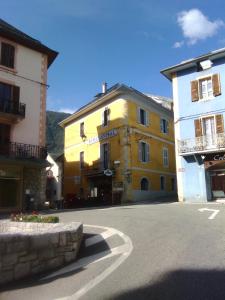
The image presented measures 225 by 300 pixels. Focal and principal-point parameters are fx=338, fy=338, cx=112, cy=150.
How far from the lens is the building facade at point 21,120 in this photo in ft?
65.6

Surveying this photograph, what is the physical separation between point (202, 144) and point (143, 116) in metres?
9.53

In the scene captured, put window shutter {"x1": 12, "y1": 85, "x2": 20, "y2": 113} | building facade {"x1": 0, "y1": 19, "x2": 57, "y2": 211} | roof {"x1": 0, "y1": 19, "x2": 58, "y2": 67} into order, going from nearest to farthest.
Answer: building facade {"x1": 0, "y1": 19, "x2": 57, "y2": 211} < window shutter {"x1": 12, "y1": 85, "x2": 20, "y2": 113} < roof {"x1": 0, "y1": 19, "x2": 58, "y2": 67}

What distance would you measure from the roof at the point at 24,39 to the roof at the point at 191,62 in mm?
8083

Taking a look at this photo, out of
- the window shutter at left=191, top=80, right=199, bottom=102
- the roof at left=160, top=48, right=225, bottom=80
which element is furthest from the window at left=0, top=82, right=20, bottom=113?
the window shutter at left=191, top=80, right=199, bottom=102

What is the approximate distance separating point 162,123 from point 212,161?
12254 mm

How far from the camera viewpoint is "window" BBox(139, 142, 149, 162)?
2857 cm

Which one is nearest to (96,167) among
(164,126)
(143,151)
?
(143,151)

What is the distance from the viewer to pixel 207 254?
6.88 metres

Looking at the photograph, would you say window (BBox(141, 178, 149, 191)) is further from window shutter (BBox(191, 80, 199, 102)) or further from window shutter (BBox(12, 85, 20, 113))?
window shutter (BBox(12, 85, 20, 113))

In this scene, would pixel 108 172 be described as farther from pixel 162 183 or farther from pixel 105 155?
pixel 162 183

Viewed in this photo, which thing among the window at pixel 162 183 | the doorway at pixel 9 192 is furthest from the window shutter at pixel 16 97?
the window at pixel 162 183

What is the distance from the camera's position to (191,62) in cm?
2277

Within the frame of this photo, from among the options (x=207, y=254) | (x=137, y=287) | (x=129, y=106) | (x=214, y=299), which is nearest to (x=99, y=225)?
(x=207, y=254)

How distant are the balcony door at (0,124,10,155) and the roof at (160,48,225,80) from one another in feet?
37.7
